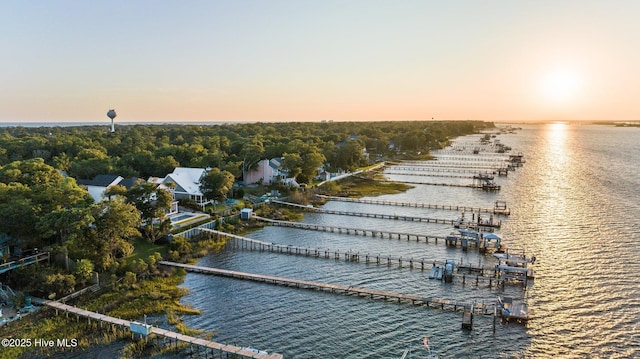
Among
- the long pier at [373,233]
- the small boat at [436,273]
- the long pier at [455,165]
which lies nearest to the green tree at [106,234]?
the long pier at [373,233]

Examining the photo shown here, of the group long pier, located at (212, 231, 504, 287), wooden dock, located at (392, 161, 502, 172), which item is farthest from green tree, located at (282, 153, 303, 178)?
wooden dock, located at (392, 161, 502, 172)

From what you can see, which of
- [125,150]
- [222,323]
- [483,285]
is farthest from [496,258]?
[125,150]

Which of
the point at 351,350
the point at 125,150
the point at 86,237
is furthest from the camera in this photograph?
the point at 125,150

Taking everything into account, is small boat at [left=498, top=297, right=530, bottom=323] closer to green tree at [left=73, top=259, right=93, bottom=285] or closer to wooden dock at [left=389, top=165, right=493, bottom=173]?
green tree at [left=73, top=259, right=93, bottom=285]

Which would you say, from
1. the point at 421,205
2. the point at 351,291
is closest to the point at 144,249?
the point at 351,291

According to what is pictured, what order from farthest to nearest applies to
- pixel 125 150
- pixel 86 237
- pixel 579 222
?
pixel 125 150
pixel 579 222
pixel 86 237

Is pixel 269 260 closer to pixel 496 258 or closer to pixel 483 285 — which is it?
pixel 483 285

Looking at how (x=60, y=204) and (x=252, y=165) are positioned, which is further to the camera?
(x=252, y=165)

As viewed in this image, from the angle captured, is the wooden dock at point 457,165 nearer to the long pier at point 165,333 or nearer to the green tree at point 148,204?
the green tree at point 148,204
